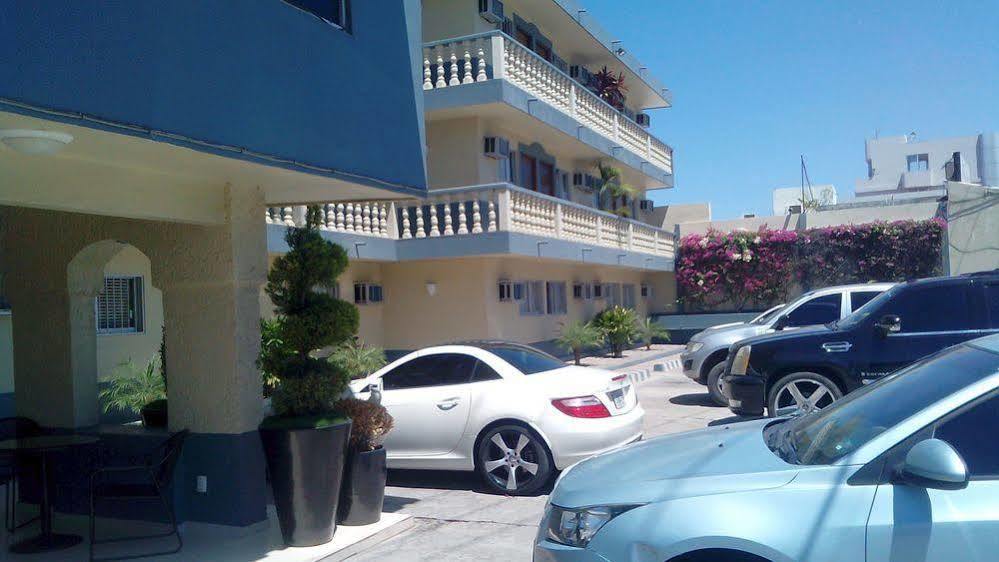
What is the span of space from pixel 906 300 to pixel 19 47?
9282 millimetres

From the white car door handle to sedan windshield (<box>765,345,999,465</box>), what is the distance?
4152 millimetres

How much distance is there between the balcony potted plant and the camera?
6949mm

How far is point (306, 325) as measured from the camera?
6668mm

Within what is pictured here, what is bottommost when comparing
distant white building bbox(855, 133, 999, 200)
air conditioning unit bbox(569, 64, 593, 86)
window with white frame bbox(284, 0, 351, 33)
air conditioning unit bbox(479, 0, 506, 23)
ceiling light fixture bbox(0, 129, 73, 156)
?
ceiling light fixture bbox(0, 129, 73, 156)

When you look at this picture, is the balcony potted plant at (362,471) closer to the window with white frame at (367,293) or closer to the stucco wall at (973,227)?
the window with white frame at (367,293)

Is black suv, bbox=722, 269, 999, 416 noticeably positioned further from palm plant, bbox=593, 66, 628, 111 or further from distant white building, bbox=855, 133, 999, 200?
distant white building, bbox=855, 133, 999, 200

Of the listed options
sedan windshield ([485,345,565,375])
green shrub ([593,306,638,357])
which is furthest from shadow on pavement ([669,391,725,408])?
green shrub ([593,306,638,357])

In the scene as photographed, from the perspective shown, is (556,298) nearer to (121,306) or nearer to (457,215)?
(457,215)

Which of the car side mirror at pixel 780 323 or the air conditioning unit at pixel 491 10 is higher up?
the air conditioning unit at pixel 491 10

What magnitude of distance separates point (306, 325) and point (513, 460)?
102 inches

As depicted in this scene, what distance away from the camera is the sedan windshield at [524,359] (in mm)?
8602

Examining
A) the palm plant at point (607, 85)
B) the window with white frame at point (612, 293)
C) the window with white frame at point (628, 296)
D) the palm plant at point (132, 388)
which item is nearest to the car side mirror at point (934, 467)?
the palm plant at point (132, 388)

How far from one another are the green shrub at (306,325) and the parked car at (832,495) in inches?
114

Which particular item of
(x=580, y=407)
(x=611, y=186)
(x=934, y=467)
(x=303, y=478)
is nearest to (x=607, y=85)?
(x=611, y=186)
